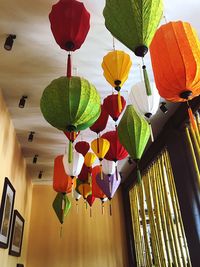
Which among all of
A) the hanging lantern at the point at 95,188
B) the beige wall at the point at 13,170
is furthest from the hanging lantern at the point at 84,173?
the beige wall at the point at 13,170

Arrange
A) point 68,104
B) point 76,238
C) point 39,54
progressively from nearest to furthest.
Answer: point 68,104 → point 39,54 → point 76,238

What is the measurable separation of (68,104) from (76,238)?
3458mm

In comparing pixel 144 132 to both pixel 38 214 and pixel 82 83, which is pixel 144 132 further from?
pixel 38 214

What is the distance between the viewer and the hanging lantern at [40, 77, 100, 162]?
1064mm

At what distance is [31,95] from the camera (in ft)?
7.69

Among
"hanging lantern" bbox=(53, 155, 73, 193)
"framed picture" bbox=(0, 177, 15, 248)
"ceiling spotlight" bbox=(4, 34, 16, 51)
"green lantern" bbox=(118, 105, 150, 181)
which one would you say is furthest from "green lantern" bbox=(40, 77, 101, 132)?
"framed picture" bbox=(0, 177, 15, 248)

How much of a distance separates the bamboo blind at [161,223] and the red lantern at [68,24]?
1.67 metres

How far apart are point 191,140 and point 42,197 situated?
2.83 meters

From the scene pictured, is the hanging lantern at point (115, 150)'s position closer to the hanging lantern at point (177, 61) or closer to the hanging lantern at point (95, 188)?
the hanging lantern at point (95, 188)

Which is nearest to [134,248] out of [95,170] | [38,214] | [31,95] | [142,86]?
[38,214]

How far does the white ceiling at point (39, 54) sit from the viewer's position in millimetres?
1600

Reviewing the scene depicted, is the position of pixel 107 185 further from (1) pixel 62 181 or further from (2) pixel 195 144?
(2) pixel 195 144

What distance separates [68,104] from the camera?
106cm

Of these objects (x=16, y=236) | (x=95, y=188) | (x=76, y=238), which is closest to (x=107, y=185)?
(x=95, y=188)
